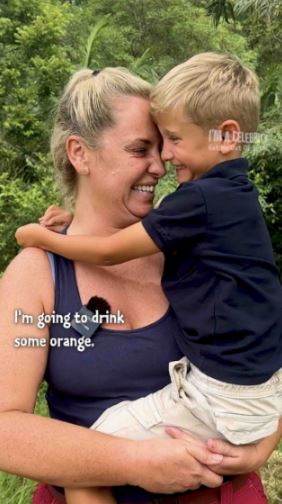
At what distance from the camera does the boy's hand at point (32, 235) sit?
162cm

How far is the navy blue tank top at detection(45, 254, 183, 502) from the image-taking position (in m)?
1.49

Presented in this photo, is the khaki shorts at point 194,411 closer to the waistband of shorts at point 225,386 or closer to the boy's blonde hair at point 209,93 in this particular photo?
the waistband of shorts at point 225,386

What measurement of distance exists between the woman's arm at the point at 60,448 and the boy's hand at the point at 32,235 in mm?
203

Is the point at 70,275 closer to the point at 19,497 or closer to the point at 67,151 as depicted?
the point at 67,151

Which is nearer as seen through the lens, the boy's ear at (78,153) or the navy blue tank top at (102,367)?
the navy blue tank top at (102,367)

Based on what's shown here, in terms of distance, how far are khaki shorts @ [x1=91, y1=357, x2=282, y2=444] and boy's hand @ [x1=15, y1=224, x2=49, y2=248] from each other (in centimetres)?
46

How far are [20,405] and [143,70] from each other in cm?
702

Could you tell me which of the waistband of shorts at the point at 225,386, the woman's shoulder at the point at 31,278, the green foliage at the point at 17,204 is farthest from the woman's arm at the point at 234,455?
the green foliage at the point at 17,204

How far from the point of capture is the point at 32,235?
164 cm

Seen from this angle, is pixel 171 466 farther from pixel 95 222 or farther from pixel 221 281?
pixel 95 222

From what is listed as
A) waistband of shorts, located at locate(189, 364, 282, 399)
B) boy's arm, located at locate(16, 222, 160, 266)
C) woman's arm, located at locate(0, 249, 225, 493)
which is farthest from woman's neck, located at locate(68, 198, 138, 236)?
waistband of shorts, located at locate(189, 364, 282, 399)

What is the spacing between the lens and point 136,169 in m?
1.72

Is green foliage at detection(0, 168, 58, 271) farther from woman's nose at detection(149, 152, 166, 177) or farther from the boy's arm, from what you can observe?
the boy's arm

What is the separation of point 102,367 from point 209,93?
2.50ft
